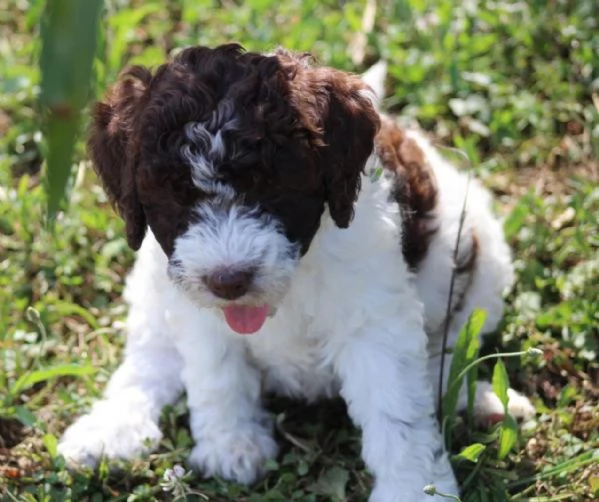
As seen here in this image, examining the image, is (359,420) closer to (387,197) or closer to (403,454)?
(403,454)

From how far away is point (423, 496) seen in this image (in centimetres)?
348

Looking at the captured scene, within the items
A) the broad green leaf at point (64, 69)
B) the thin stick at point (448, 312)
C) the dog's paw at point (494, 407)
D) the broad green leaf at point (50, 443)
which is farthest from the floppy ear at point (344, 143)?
the broad green leaf at point (64, 69)

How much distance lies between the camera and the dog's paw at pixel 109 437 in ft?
13.0

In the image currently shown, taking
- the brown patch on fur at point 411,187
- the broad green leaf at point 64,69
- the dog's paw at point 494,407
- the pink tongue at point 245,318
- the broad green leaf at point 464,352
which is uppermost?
the broad green leaf at point 64,69

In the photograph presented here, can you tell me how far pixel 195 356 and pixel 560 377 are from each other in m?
1.85

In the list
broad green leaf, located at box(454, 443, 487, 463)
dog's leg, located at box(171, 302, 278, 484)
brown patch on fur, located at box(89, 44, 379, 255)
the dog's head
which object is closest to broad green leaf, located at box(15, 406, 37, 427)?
dog's leg, located at box(171, 302, 278, 484)

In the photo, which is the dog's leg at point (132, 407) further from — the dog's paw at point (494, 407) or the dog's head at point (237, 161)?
the dog's paw at point (494, 407)

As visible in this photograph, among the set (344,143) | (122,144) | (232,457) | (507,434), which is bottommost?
(232,457)

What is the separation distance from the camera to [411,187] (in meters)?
4.00

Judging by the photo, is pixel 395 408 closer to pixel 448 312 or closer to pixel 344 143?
pixel 448 312

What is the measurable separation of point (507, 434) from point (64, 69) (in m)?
3.14

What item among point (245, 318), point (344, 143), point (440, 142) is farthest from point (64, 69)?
point (440, 142)

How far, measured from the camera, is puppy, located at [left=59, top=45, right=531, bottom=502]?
3.02 m

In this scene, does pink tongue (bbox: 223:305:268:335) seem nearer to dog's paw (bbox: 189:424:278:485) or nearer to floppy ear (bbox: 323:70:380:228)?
floppy ear (bbox: 323:70:380:228)
